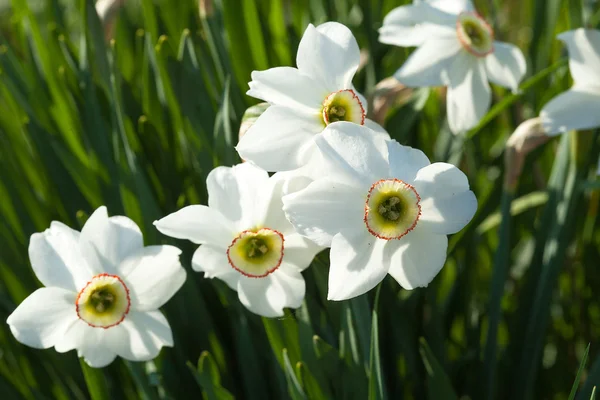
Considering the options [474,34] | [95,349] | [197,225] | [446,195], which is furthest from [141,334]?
[474,34]

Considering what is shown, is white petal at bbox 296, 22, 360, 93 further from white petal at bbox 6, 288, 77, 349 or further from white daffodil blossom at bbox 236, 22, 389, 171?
white petal at bbox 6, 288, 77, 349

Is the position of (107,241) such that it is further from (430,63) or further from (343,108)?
(430,63)

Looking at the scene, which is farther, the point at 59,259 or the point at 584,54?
the point at 584,54

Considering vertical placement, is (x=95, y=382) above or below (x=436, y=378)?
above

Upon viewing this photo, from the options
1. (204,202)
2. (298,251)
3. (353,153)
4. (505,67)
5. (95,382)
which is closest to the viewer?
(353,153)

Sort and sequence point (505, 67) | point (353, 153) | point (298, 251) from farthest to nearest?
point (505, 67) → point (298, 251) → point (353, 153)

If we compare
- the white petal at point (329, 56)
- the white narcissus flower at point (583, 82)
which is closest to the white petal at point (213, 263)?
the white petal at point (329, 56)

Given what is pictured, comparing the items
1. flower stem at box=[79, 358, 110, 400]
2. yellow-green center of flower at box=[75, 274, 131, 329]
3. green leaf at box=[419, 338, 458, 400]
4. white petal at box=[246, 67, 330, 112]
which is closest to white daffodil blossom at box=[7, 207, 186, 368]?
yellow-green center of flower at box=[75, 274, 131, 329]

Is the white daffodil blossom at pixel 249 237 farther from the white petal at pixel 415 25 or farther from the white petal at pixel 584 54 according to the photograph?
the white petal at pixel 584 54
